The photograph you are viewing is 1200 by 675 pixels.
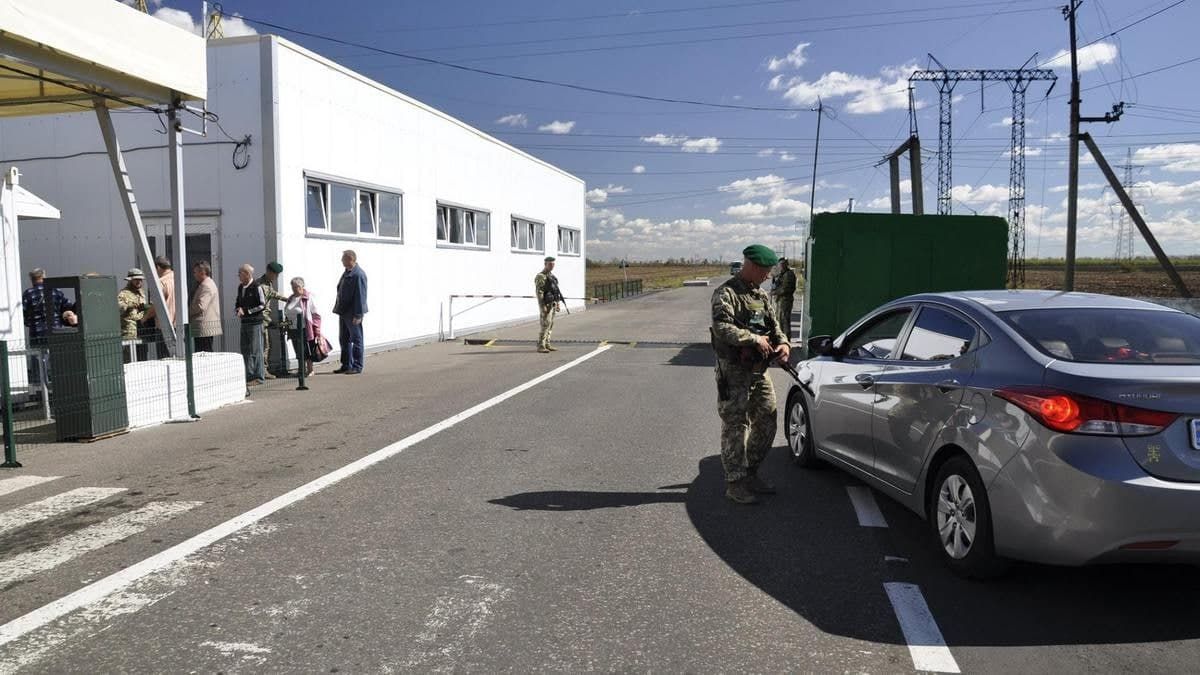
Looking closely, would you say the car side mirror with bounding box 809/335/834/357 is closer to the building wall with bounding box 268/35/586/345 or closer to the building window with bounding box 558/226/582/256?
the building wall with bounding box 268/35/586/345

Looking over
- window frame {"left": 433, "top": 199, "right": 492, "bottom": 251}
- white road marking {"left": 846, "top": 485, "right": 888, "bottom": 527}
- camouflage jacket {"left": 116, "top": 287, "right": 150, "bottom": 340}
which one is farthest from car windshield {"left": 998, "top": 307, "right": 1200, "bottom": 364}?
window frame {"left": 433, "top": 199, "right": 492, "bottom": 251}

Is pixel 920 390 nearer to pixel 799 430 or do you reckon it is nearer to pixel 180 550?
pixel 799 430

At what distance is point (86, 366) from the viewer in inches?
318

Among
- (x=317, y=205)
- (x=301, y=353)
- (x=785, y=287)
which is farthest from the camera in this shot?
(x=785, y=287)

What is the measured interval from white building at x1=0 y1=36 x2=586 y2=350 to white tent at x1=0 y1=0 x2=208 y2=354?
142cm

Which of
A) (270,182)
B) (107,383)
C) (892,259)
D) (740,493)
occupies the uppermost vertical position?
(270,182)

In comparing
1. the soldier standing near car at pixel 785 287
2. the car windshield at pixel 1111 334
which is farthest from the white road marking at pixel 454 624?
the soldier standing near car at pixel 785 287

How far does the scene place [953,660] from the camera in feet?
11.2

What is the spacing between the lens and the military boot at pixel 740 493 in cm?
576

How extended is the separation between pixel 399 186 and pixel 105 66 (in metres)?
8.86

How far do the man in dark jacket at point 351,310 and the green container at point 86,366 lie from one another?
5.11m

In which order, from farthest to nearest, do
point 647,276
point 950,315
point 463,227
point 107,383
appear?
point 647,276 → point 463,227 → point 107,383 → point 950,315

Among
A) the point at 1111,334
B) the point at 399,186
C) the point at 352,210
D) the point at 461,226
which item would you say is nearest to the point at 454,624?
the point at 1111,334

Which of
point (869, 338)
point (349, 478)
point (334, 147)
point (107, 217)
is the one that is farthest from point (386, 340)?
point (869, 338)
